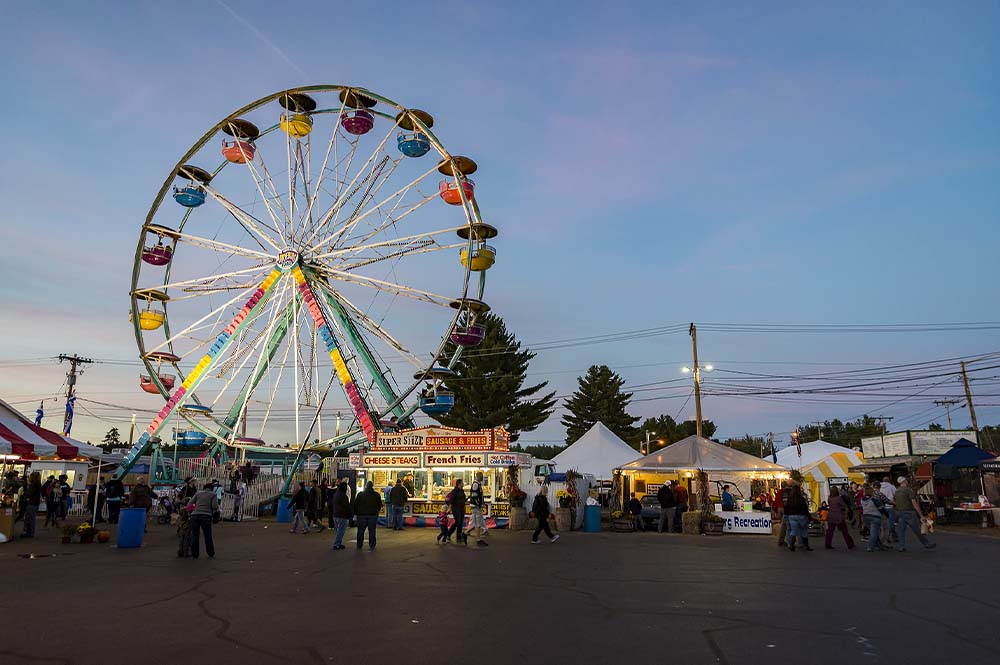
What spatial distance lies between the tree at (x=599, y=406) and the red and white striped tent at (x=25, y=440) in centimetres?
6012

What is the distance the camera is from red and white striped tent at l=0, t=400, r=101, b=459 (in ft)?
48.5

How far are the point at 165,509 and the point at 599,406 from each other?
180ft

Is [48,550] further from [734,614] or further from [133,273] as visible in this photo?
[133,273]

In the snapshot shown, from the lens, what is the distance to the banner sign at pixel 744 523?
2108 centimetres

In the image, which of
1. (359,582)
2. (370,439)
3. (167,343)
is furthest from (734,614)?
(167,343)

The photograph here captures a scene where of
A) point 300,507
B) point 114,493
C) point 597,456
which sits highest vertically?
point 597,456

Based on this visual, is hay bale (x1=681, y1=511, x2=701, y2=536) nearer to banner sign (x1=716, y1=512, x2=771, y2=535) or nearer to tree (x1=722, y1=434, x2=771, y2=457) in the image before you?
banner sign (x1=716, y1=512, x2=771, y2=535)

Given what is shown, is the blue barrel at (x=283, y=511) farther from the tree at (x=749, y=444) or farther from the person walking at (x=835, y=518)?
the tree at (x=749, y=444)

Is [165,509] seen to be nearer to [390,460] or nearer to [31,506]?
[31,506]

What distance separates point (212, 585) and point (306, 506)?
35.0 ft

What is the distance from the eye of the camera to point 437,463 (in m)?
22.4

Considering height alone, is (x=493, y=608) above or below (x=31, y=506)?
below

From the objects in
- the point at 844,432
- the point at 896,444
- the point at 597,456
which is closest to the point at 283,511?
the point at 597,456

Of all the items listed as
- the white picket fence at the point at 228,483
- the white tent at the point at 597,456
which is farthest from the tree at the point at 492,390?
the white picket fence at the point at 228,483
